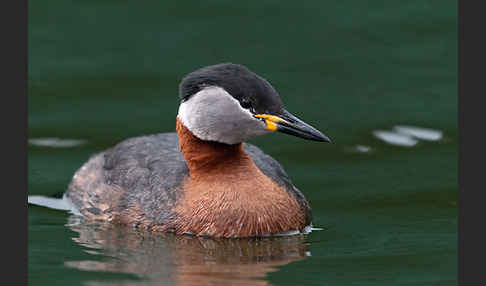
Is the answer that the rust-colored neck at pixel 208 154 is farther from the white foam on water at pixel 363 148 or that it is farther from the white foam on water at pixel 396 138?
the white foam on water at pixel 396 138

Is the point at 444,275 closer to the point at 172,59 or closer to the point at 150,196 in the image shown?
the point at 150,196

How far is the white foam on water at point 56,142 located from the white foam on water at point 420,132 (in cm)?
494

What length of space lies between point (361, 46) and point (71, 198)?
6.25 meters

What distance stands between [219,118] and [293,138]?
3874mm

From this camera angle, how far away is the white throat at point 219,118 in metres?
12.3

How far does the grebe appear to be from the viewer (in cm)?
1224

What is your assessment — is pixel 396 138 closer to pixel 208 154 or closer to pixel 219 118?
pixel 208 154

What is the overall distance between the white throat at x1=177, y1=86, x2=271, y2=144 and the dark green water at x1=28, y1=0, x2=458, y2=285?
1281mm

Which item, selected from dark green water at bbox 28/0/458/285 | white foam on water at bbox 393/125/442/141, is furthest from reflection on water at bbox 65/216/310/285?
white foam on water at bbox 393/125/442/141

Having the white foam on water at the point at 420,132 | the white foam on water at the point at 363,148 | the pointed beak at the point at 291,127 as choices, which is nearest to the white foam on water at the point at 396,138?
the white foam on water at the point at 420,132

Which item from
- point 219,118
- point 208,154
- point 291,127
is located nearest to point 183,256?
A: point 208,154

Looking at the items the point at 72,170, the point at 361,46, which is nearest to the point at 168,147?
the point at 72,170

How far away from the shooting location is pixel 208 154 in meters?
12.6

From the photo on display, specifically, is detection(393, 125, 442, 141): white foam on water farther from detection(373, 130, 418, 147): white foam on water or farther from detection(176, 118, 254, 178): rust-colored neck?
detection(176, 118, 254, 178): rust-colored neck
